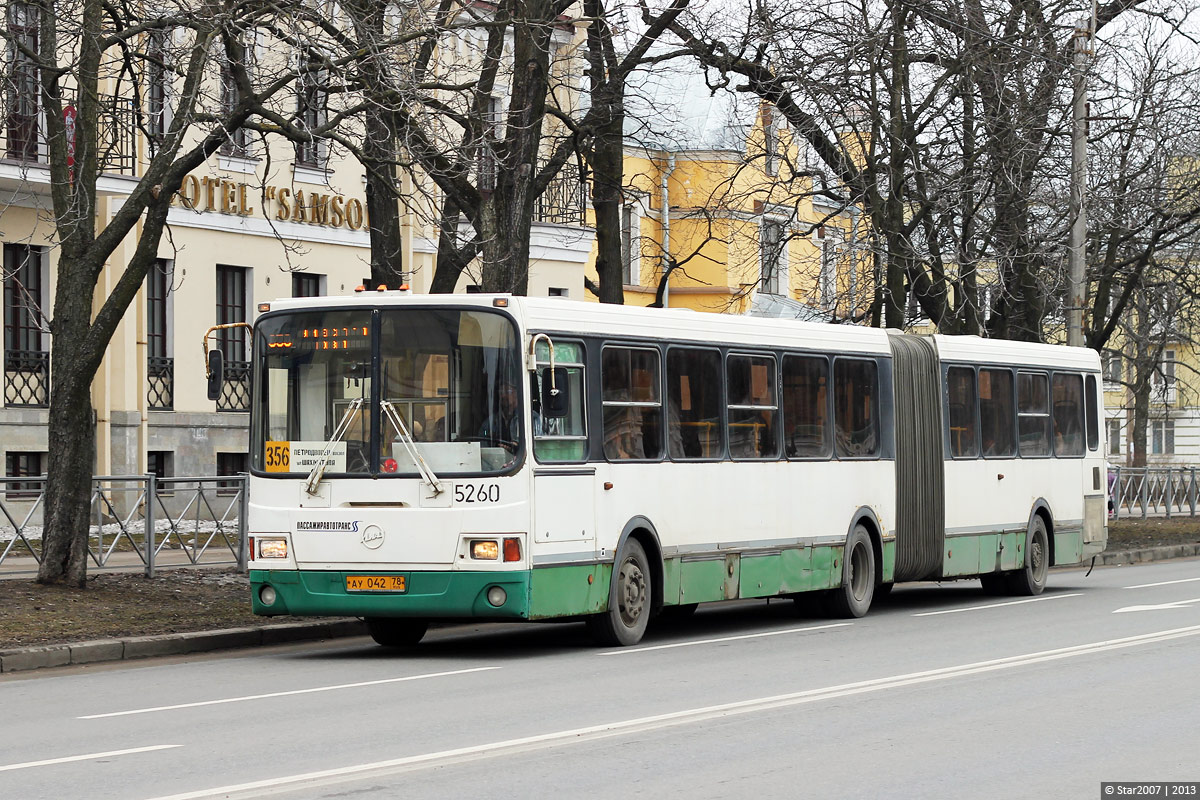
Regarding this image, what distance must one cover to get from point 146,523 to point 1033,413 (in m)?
10.9

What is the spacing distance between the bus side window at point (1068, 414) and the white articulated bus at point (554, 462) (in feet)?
14.9

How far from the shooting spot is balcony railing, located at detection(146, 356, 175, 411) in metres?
32.8

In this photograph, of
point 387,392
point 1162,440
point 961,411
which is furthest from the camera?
point 1162,440

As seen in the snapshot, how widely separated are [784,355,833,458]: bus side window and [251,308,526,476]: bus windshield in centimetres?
458

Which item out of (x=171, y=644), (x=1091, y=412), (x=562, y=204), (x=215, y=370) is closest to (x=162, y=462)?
(x=562, y=204)

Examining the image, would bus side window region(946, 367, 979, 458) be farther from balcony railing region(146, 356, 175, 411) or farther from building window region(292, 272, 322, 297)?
building window region(292, 272, 322, 297)

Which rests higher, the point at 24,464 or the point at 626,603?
the point at 24,464

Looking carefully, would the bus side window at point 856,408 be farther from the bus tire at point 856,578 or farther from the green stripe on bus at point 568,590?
the green stripe on bus at point 568,590

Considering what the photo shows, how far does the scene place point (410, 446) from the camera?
49.9ft

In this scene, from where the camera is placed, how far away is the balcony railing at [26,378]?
30234 mm

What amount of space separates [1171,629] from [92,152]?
453 inches

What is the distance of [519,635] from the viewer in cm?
1808

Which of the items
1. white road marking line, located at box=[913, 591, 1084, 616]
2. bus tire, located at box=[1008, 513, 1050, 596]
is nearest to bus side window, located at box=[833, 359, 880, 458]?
white road marking line, located at box=[913, 591, 1084, 616]

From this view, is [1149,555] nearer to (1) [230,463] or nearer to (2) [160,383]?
(1) [230,463]
